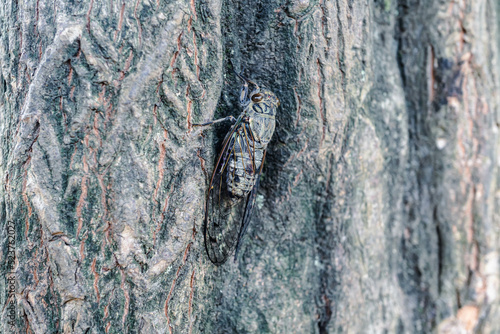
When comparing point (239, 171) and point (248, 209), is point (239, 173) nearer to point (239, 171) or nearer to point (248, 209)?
point (239, 171)

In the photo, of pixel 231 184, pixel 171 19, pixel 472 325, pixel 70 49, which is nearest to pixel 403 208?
pixel 472 325

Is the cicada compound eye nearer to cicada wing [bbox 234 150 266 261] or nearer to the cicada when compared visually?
the cicada

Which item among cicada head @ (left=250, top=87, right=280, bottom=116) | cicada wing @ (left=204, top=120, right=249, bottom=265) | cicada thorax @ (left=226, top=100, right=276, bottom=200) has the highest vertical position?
cicada head @ (left=250, top=87, right=280, bottom=116)

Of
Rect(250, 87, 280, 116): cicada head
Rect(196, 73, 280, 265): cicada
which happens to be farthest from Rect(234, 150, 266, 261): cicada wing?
Rect(250, 87, 280, 116): cicada head

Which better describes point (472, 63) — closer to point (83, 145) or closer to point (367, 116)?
point (367, 116)

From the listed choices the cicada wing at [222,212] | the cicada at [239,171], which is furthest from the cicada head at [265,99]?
the cicada wing at [222,212]
